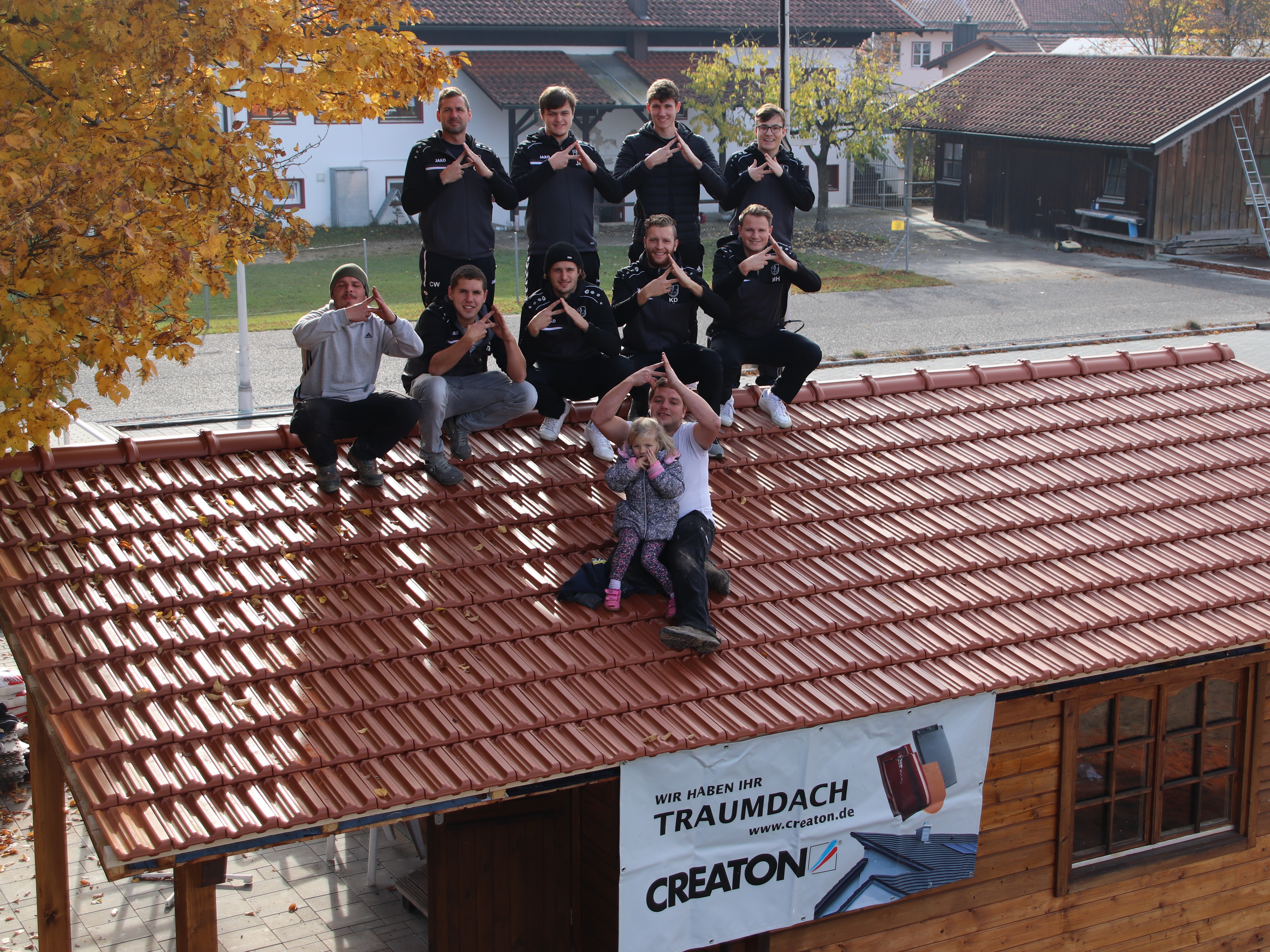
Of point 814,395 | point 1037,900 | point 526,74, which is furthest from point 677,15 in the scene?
point 1037,900

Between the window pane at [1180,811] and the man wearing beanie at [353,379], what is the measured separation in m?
5.49

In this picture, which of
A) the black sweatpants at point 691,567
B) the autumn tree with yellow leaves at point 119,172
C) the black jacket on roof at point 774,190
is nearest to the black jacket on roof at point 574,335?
the black jacket on roof at point 774,190

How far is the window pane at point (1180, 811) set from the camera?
895cm

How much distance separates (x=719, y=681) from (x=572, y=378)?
2.72 meters

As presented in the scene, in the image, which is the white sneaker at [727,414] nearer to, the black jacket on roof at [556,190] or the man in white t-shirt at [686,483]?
the man in white t-shirt at [686,483]

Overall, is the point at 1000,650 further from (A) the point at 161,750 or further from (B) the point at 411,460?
(A) the point at 161,750

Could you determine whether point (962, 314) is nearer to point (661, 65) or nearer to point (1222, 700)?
point (661, 65)

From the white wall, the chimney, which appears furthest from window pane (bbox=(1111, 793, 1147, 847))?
the chimney

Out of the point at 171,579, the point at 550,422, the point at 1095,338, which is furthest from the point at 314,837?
the point at 1095,338

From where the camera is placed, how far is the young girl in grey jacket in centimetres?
745

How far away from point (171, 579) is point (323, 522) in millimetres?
956

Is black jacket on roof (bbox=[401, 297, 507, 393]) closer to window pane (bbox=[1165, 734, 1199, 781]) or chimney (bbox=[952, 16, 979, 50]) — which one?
window pane (bbox=[1165, 734, 1199, 781])

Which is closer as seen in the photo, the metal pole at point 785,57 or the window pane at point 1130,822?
the window pane at point 1130,822

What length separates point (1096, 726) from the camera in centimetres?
858
